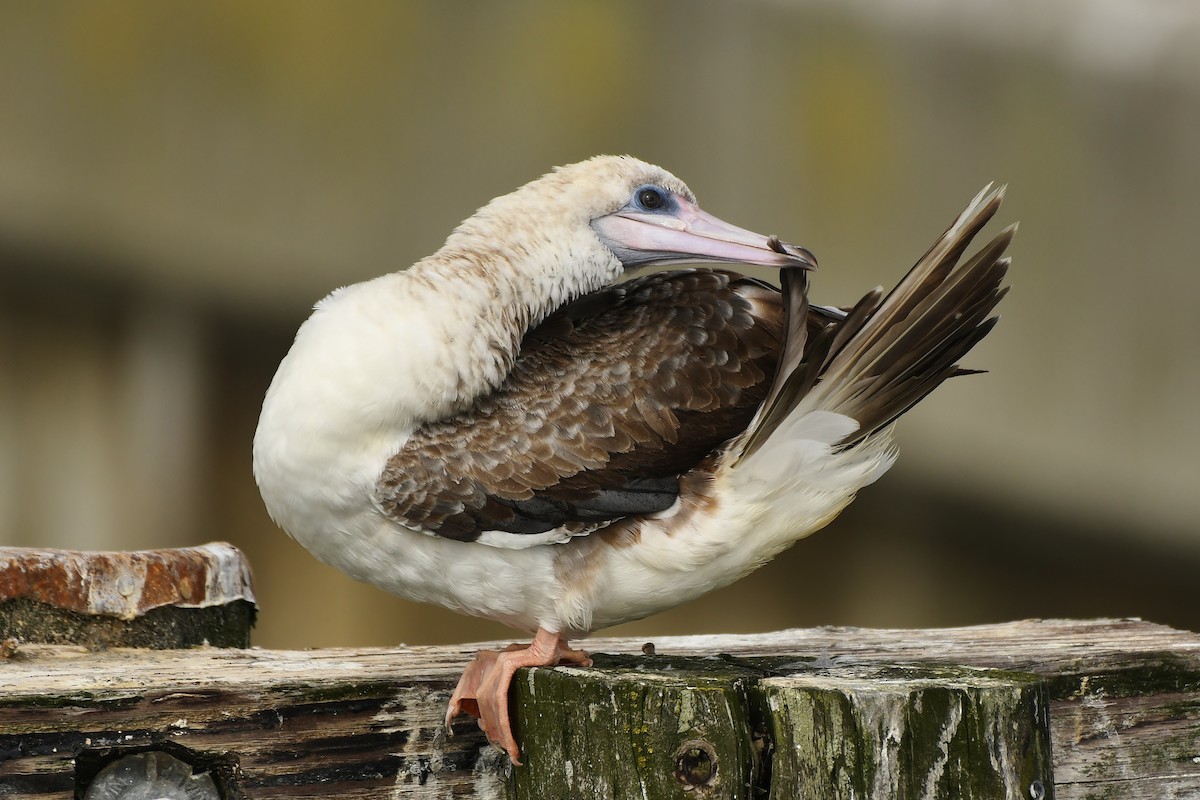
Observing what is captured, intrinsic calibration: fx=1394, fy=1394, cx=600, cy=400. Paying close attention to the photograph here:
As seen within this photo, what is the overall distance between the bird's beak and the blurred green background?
6.67 ft

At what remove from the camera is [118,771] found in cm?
192

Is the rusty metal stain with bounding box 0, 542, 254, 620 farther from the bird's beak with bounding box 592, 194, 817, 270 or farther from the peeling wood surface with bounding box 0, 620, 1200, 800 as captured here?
the bird's beak with bounding box 592, 194, 817, 270

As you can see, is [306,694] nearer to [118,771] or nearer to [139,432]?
[118,771]

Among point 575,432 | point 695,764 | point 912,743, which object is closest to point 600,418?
point 575,432

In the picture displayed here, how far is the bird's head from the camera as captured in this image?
2582 mm

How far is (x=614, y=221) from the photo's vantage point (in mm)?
2617

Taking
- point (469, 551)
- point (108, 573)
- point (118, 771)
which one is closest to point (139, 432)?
point (108, 573)

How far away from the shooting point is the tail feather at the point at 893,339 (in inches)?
90.0

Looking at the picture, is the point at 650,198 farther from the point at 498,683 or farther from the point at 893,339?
the point at 498,683

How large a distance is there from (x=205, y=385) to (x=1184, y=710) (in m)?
3.34

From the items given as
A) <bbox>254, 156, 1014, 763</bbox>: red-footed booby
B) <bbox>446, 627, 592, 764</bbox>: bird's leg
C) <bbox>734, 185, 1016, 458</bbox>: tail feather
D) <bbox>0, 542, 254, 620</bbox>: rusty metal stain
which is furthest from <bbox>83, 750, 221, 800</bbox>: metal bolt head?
<bbox>734, 185, 1016, 458</bbox>: tail feather

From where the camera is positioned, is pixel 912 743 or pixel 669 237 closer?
pixel 912 743

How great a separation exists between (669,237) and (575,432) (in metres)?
0.46

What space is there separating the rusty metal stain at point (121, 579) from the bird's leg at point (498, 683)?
0.69 meters
